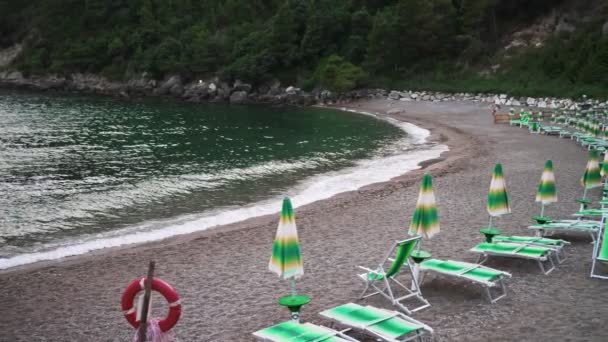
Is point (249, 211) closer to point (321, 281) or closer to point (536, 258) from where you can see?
point (321, 281)

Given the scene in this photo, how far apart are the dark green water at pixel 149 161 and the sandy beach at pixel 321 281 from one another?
3.30 meters

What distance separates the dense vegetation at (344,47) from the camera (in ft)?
174

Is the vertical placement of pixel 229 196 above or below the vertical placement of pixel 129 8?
below

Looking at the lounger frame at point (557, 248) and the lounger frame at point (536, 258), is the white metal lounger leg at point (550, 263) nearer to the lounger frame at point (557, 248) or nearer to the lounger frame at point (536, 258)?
the lounger frame at point (536, 258)

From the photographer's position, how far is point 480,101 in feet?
169

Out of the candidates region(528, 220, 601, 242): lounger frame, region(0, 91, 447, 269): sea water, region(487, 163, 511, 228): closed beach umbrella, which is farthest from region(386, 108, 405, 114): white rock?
region(487, 163, 511, 228): closed beach umbrella

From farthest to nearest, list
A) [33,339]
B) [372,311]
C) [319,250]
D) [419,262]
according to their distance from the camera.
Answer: [319,250] < [419,262] < [33,339] < [372,311]

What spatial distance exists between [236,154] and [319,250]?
18.1m

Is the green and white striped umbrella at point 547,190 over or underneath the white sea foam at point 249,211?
over

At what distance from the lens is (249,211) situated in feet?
54.8

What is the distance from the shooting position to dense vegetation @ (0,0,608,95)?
53.1m

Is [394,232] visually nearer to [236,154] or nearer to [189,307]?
[189,307]

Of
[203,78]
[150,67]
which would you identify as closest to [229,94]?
[203,78]

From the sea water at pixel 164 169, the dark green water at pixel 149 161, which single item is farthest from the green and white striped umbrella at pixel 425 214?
the dark green water at pixel 149 161
